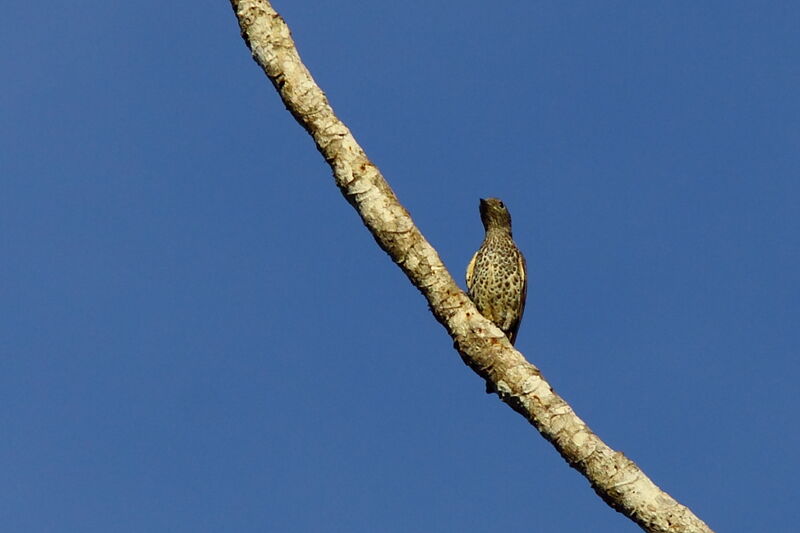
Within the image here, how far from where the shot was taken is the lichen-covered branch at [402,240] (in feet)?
24.6

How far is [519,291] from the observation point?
444 inches

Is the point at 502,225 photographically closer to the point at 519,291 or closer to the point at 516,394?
the point at 519,291

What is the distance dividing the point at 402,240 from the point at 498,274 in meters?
3.53

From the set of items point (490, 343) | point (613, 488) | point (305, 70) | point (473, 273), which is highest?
point (473, 273)

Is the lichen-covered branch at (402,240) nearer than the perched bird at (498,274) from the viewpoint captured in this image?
Yes

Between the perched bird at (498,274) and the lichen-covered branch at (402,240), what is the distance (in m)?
3.21

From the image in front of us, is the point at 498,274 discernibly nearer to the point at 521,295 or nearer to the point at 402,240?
the point at 521,295

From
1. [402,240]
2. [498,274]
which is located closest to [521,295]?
[498,274]

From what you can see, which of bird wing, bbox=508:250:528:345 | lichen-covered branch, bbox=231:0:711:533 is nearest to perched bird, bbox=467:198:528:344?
bird wing, bbox=508:250:528:345

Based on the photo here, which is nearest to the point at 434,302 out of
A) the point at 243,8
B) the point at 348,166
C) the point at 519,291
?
the point at 348,166

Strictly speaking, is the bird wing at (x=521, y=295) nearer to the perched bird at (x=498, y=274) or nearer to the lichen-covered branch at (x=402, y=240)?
the perched bird at (x=498, y=274)

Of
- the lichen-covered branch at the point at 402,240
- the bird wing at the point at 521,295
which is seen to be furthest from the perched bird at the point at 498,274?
the lichen-covered branch at the point at 402,240

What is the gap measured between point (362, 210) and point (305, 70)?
1.01m

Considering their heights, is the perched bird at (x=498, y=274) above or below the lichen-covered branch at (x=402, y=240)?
above
